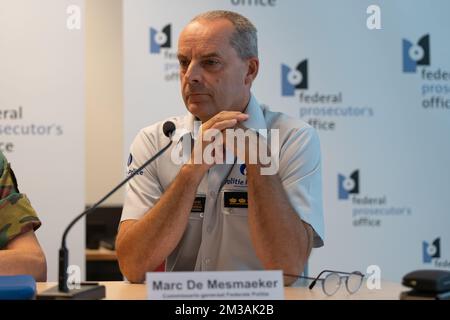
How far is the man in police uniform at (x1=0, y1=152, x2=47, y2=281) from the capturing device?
6.23ft

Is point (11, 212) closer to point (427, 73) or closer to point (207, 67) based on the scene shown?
point (207, 67)

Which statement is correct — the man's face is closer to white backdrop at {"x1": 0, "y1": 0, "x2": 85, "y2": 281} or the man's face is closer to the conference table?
the conference table

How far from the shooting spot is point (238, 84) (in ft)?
7.31

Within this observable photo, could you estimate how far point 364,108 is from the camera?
3646mm

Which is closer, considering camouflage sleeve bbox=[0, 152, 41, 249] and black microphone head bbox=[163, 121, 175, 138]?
black microphone head bbox=[163, 121, 175, 138]

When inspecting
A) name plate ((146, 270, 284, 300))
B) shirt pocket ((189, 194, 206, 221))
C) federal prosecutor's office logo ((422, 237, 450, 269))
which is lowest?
federal prosecutor's office logo ((422, 237, 450, 269))

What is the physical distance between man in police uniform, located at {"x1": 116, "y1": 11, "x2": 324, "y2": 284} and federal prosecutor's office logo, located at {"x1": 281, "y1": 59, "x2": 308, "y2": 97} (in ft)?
4.42

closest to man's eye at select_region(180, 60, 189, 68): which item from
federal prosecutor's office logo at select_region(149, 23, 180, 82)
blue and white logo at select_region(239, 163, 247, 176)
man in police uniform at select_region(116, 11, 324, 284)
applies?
man in police uniform at select_region(116, 11, 324, 284)

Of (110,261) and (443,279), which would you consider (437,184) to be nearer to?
(110,261)

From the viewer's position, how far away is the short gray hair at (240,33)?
2.19 meters

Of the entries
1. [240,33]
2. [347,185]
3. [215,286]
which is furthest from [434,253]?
[215,286]

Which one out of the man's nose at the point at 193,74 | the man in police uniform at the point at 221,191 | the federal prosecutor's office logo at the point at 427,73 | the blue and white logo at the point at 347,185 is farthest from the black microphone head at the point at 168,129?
the federal prosecutor's office logo at the point at 427,73

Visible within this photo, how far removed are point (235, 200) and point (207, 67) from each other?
1.32 ft

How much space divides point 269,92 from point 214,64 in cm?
150
